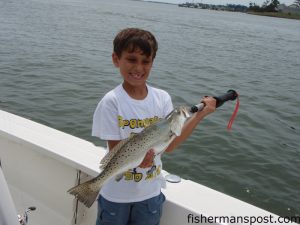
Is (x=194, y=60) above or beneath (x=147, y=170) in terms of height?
beneath

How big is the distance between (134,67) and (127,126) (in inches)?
15.9

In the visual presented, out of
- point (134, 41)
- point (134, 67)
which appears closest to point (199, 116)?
point (134, 67)

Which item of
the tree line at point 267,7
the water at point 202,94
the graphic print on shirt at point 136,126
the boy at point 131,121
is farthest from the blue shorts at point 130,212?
the tree line at point 267,7

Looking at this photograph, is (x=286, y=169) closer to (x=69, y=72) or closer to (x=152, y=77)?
(x=152, y=77)

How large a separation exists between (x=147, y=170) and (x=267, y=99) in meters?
11.0

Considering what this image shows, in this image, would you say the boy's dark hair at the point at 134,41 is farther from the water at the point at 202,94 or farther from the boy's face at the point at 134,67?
the water at the point at 202,94

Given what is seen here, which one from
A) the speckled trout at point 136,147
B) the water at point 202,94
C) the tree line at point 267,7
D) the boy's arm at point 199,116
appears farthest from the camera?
the tree line at point 267,7

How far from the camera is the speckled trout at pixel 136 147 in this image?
88.5 inches

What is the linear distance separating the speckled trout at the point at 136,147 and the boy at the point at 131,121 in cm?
16

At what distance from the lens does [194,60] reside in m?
18.6

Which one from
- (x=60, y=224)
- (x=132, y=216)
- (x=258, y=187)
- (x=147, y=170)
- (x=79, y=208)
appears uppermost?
Answer: (x=147, y=170)

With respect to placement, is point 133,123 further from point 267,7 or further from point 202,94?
point 267,7

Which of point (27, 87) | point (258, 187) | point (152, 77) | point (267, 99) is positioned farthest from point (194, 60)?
point (258, 187)

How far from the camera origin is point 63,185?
342 cm
